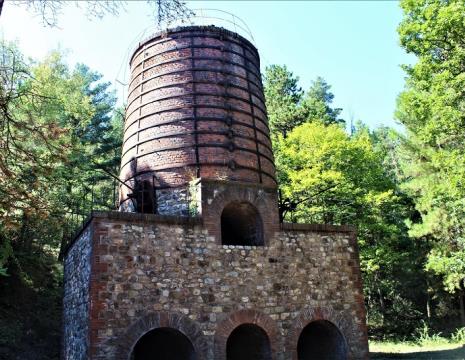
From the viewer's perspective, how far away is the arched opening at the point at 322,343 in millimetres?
11281

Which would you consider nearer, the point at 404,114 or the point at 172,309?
the point at 172,309

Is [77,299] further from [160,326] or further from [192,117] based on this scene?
[192,117]

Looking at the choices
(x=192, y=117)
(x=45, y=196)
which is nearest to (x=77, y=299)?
(x=192, y=117)

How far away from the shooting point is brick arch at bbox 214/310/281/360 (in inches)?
379

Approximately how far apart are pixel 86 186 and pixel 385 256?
1463 centimetres

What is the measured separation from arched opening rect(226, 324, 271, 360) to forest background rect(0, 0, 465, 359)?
3.92 metres

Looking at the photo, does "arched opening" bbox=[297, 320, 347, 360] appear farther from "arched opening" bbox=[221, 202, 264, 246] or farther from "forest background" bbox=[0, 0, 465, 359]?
"forest background" bbox=[0, 0, 465, 359]

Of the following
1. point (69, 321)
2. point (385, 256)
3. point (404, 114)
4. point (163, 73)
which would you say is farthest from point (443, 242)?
point (69, 321)

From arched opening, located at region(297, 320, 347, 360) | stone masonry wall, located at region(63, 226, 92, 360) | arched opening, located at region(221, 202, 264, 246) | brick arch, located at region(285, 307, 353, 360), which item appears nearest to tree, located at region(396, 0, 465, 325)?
brick arch, located at region(285, 307, 353, 360)

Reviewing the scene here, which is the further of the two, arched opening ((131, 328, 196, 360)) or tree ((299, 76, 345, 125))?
tree ((299, 76, 345, 125))

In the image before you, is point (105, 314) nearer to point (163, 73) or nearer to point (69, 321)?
point (69, 321)

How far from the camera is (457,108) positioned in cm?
1350

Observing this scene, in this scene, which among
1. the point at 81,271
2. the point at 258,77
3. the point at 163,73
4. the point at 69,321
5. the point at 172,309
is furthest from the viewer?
the point at 258,77

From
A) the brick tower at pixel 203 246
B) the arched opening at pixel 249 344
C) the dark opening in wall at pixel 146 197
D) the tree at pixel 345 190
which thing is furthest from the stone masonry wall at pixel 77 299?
the tree at pixel 345 190
